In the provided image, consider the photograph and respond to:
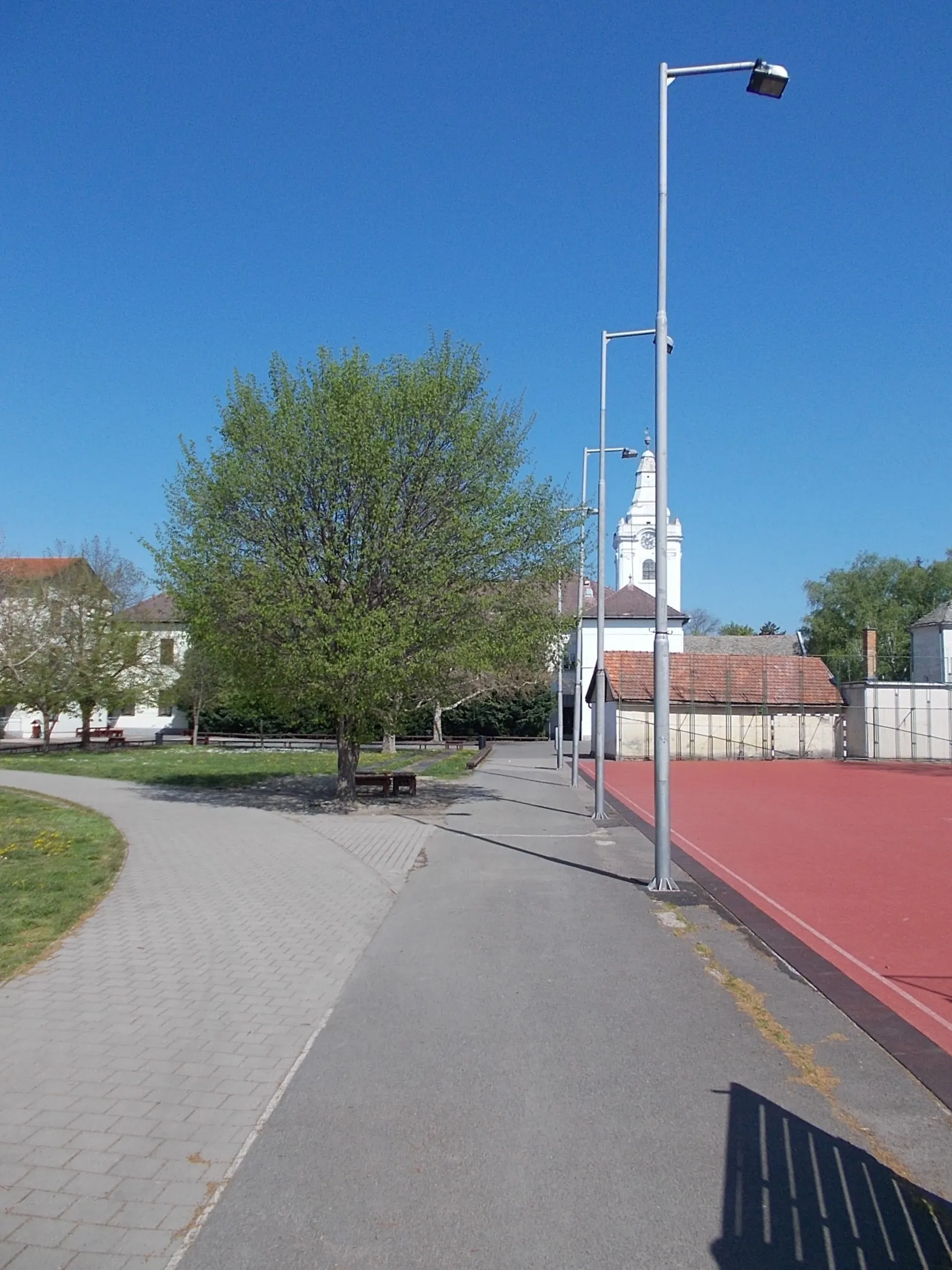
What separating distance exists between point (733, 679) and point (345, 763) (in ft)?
94.7

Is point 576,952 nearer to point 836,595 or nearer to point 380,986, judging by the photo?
point 380,986

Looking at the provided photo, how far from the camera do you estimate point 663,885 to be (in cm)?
1108

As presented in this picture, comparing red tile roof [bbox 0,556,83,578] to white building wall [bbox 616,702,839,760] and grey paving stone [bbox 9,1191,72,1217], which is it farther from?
grey paving stone [bbox 9,1191,72,1217]

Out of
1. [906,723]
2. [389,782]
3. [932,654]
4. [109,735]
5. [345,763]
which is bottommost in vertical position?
[389,782]

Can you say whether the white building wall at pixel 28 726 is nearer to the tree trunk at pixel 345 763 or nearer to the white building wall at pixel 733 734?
the white building wall at pixel 733 734

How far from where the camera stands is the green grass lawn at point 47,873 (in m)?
7.95

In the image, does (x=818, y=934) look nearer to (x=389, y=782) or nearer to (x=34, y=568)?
(x=389, y=782)

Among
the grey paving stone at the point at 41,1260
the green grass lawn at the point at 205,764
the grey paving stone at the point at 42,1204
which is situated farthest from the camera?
the green grass lawn at the point at 205,764

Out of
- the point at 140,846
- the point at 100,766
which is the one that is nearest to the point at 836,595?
the point at 100,766

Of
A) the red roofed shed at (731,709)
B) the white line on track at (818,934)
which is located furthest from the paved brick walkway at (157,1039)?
the red roofed shed at (731,709)

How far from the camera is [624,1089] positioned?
199 inches

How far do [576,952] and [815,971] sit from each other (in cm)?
187

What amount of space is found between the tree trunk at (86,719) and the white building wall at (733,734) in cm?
2208

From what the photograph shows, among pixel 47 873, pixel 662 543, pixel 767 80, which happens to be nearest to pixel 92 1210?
pixel 47 873
